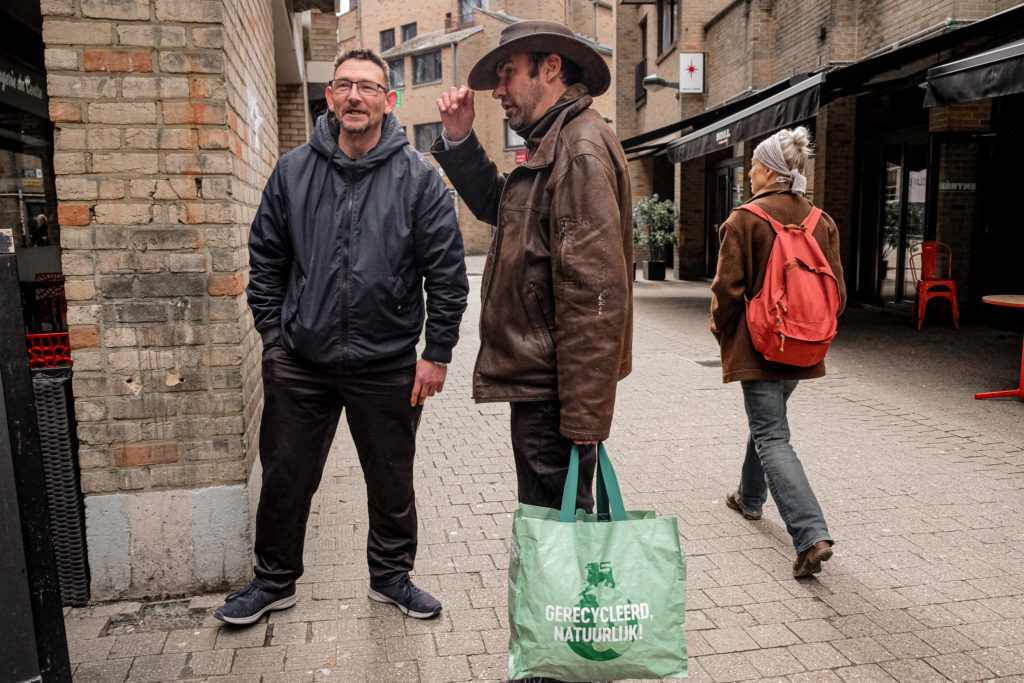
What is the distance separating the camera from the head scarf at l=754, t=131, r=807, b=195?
3.93 m

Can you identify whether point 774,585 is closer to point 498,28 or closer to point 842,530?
point 842,530

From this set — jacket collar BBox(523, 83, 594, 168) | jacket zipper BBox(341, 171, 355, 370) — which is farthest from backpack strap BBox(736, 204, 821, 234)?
jacket zipper BBox(341, 171, 355, 370)

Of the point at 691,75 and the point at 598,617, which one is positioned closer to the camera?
the point at 598,617

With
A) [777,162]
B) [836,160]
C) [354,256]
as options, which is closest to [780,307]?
[777,162]

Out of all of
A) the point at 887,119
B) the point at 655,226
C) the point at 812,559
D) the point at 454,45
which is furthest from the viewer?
the point at 454,45

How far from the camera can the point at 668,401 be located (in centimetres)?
738

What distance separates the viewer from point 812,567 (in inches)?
146

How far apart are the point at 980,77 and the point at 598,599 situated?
22.9 ft

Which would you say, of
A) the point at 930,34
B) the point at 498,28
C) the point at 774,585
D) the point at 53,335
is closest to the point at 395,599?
the point at 774,585

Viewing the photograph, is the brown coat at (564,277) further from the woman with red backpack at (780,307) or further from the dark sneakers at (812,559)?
the dark sneakers at (812,559)

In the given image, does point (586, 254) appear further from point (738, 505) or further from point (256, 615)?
point (738, 505)

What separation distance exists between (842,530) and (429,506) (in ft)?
7.00

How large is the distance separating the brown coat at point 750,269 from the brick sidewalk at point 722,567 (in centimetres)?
87

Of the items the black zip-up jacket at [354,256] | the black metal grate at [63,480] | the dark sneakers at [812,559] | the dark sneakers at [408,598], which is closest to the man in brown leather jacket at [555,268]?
the black zip-up jacket at [354,256]
